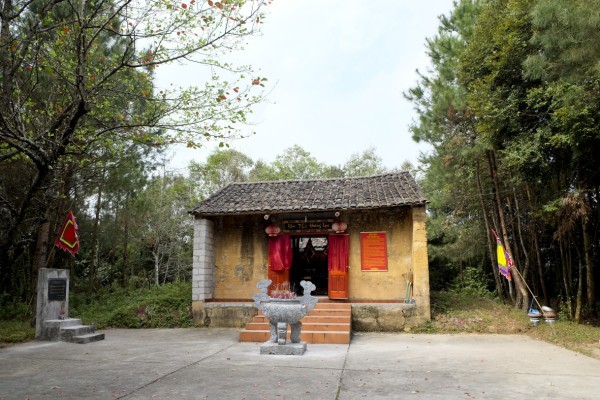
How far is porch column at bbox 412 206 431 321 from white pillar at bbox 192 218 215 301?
4.89m

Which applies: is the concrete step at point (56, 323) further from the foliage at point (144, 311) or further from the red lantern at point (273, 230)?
the red lantern at point (273, 230)

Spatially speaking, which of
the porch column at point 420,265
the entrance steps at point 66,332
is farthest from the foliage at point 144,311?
the porch column at point 420,265

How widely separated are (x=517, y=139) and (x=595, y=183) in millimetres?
1708

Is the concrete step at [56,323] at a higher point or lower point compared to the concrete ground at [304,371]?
higher

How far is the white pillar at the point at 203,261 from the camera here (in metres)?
10.0

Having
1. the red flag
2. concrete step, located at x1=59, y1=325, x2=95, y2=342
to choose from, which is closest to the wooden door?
concrete step, located at x1=59, y1=325, x2=95, y2=342

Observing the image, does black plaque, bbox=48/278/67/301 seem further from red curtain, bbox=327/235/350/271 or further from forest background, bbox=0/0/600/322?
red curtain, bbox=327/235/350/271

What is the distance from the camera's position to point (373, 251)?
33.6 feet

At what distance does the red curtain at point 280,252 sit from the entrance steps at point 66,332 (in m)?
4.05

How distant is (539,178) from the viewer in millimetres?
7988

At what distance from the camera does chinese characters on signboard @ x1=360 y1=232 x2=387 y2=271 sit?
10141mm

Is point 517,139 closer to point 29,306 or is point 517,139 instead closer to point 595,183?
point 595,183

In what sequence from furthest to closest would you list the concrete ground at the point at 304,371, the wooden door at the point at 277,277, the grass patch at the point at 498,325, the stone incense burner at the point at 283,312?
the wooden door at the point at 277,277 → the grass patch at the point at 498,325 → the stone incense burner at the point at 283,312 → the concrete ground at the point at 304,371

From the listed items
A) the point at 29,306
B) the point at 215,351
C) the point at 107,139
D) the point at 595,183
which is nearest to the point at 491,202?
the point at 595,183
